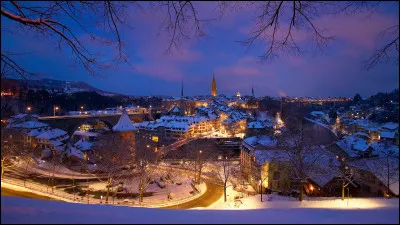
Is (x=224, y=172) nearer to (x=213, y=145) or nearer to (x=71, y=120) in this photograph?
(x=213, y=145)

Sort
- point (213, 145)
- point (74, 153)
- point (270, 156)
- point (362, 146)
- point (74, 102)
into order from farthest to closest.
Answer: point (74, 102) → point (213, 145) → point (74, 153) → point (270, 156) → point (362, 146)

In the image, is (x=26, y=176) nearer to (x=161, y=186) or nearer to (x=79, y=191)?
(x=79, y=191)

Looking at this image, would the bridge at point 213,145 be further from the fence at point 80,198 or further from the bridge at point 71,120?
the bridge at point 71,120

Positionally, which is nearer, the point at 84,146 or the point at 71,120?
the point at 84,146

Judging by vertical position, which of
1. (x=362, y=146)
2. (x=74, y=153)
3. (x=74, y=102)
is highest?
(x=74, y=102)

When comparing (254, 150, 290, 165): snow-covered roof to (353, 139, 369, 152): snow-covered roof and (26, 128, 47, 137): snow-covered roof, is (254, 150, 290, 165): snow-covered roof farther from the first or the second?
(26, 128, 47, 137): snow-covered roof

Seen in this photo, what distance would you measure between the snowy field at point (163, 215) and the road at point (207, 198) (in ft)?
33.5

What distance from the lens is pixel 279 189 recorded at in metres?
12.8

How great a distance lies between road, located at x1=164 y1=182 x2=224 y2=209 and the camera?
40.1ft

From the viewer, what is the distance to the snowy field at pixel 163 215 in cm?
189

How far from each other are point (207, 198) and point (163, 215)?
12.0 meters

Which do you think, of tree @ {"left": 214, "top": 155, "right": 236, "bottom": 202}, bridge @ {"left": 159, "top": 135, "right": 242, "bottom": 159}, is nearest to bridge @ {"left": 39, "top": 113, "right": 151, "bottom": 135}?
bridge @ {"left": 159, "top": 135, "right": 242, "bottom": 159}

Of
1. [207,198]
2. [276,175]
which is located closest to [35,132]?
[207,198]

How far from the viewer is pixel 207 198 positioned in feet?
44.2
